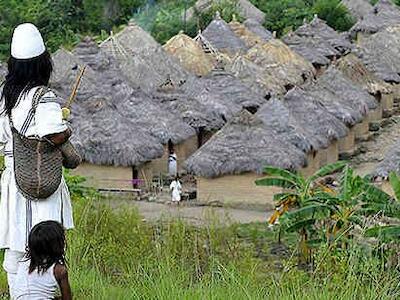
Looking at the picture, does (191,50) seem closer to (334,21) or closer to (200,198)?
(200,198)

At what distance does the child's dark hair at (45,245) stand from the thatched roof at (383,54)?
2799 centimetres

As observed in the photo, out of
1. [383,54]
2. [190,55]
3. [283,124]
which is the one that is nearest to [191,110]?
[283,124]

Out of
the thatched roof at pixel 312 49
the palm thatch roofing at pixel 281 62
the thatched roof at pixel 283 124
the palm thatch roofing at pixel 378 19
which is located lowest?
the thatched roof at pixel 283 124

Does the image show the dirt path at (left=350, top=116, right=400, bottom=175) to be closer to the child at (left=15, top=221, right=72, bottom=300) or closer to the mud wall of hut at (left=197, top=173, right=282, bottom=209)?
the mud wall of hut at (left=197, top=173, right=282, bottom=209)

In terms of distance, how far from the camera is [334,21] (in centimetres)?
4628

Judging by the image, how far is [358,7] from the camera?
162 feet

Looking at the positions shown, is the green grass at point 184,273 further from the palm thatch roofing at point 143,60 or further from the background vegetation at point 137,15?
the background vegetation at point 137,15

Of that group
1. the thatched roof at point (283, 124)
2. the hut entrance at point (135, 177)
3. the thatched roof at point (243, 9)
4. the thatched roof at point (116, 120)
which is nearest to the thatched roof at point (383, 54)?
the thatched roof at point (283, 124)

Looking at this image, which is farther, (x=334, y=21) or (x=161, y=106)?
(x=334, y=21)

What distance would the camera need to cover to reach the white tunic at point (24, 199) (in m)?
5.23

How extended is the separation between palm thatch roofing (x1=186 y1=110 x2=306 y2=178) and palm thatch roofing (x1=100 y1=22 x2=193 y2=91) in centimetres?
635

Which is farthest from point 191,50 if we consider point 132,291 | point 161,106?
point 132,291

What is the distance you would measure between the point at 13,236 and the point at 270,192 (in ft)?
A: 49.7

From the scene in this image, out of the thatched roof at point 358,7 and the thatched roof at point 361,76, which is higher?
the thatched roof at point 358,7
